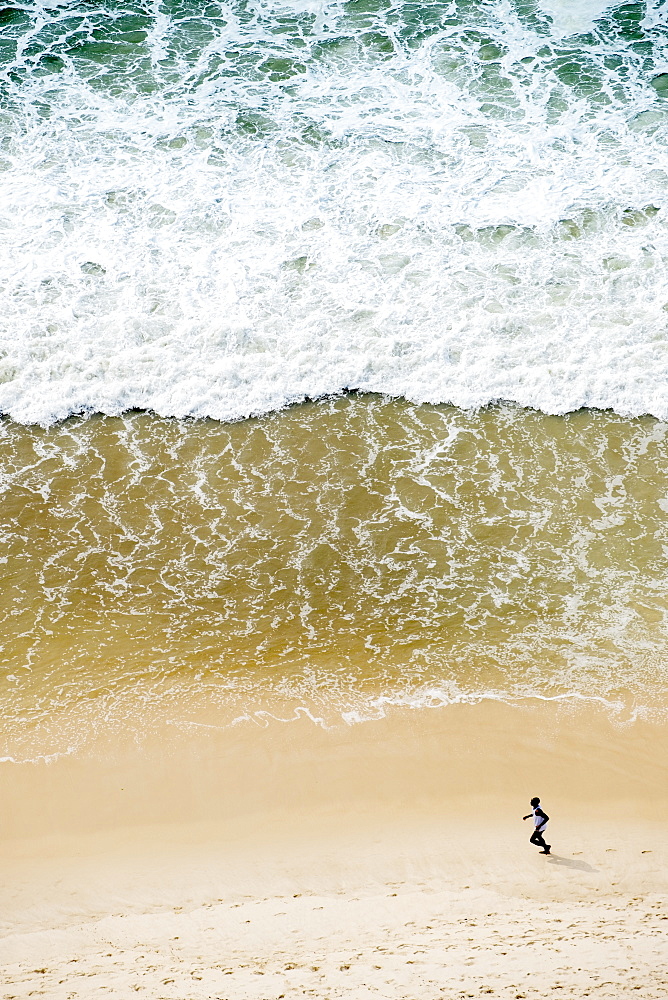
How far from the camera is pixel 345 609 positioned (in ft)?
46.6

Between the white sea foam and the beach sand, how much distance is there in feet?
22.5

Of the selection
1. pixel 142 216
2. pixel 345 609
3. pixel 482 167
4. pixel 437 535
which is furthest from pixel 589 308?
pixel 142 216

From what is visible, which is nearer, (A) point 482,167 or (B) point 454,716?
(B) point 454,716

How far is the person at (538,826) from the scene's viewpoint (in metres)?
11.0

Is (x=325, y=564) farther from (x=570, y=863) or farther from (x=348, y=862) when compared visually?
(x=570, y=863)

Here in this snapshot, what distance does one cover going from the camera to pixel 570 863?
11023 millimetres

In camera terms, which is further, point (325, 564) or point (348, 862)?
point (325, 564)

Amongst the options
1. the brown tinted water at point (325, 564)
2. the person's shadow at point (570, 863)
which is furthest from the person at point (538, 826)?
the brown tinted water at point (325, 564)

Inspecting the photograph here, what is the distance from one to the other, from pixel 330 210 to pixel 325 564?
30.8ft

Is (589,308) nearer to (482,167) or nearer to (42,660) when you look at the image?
(482,167)

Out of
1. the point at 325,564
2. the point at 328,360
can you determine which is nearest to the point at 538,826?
the point at 325,564

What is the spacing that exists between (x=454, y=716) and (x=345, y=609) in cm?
247

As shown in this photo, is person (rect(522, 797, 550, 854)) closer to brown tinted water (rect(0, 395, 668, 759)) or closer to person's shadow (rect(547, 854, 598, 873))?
person's shadow (rect(547, 854, 598, 873))

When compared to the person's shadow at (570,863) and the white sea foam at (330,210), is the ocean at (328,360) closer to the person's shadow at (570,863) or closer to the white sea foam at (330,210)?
the white sea foam at (330,210)
